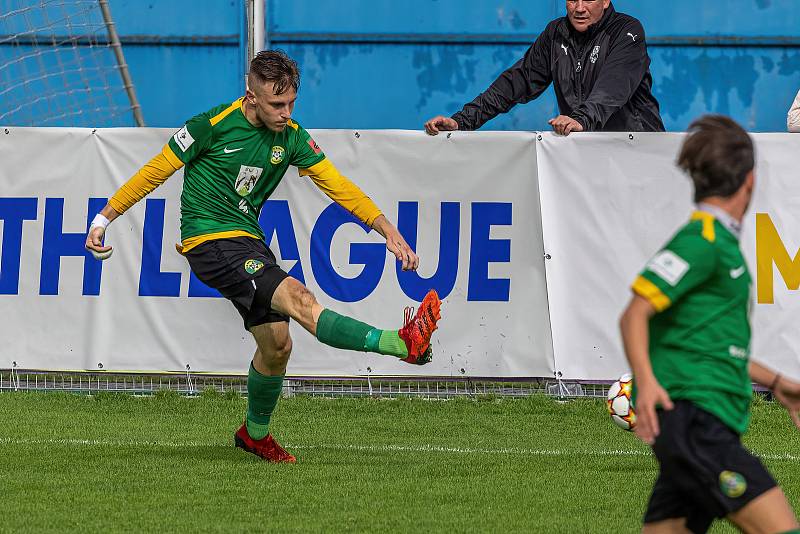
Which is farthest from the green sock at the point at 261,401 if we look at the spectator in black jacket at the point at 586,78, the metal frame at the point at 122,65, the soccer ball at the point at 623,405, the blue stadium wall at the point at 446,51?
the blue stadium wall at the point at 446,51

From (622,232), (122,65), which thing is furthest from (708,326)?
(122,65)

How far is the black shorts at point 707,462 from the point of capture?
11.0 ft

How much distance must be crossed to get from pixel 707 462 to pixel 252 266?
11.4ft

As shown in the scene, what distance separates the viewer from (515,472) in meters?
6.31

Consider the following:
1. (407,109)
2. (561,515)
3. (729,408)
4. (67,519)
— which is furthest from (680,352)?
(407,109)

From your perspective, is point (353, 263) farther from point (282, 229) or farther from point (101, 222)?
point (101, 222)

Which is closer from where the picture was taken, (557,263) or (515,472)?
(515,472)

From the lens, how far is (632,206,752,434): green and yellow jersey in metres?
3.39

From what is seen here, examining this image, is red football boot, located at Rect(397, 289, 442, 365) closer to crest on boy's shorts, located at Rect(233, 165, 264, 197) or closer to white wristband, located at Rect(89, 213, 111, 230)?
crest on boy's shorts, located at Rect(233, 165, 264, 197)

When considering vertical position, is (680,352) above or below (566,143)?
above

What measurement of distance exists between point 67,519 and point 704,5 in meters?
9.75

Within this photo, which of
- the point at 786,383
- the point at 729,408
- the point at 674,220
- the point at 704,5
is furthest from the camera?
the point at 704,5

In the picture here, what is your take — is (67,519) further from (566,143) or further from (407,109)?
(407,109)

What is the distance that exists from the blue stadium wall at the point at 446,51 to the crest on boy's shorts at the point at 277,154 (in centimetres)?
659
